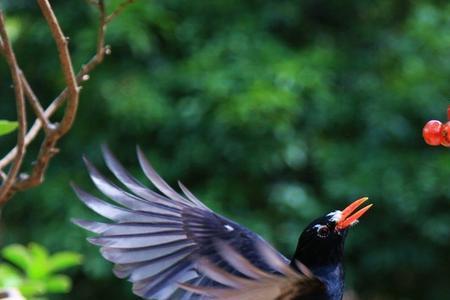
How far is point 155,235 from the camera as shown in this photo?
2.32 m

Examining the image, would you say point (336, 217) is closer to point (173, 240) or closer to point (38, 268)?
point (173, 240)

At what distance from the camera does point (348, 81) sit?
4930 millimetres

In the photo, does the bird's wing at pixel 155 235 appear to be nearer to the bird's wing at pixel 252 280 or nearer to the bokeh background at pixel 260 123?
the bird's wing at pixel 252 280

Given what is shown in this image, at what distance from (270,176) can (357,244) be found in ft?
1.89

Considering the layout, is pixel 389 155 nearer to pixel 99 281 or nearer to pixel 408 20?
pixel 408 20

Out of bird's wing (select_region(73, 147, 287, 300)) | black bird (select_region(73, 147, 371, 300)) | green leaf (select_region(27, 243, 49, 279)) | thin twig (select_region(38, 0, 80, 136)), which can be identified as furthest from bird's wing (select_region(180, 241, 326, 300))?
green leaf (select_region(27, 243, 49, 279))

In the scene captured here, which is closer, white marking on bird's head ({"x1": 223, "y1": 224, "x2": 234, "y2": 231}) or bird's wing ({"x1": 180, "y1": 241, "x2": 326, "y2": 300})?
bird's wing ({"x1": 180, "y1": 241, "x2": 326, "y2": 300})

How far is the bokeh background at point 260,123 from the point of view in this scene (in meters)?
4.56

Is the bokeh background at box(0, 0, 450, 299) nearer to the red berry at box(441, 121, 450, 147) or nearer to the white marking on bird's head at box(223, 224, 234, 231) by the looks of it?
the white marking on bird's head at box(223, 224, 234, 231)

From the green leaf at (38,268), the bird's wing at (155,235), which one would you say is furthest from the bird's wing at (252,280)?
the green leaf at (38,268)

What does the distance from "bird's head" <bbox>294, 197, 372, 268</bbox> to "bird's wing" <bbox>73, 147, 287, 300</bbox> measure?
5.3 inches

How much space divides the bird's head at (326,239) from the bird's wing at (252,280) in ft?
1.18

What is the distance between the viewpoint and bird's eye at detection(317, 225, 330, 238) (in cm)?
218

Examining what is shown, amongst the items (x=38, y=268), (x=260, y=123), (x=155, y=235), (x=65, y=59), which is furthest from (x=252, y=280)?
(x=260, y=123)
